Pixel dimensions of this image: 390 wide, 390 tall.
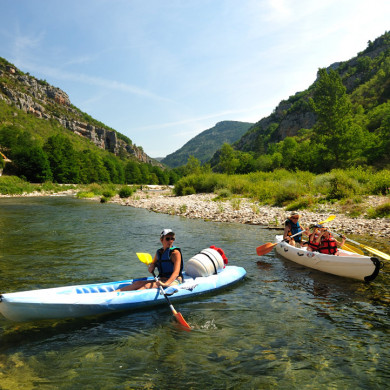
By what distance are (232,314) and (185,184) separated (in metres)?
29.9

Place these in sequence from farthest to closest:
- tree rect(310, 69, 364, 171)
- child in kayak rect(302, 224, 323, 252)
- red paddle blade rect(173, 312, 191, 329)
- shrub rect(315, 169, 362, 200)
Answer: tree rect(310, 69, 364, 171), shrub rect(315, 169, 362, 200), child in kayak rect(302, 224, 323, 252), red paddle blade rect(173, 312, 191, 329)

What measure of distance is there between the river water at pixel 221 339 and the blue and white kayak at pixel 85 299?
24 cm

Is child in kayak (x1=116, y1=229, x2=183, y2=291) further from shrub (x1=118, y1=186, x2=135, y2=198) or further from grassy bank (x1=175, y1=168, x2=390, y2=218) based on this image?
shrub (x1=118, y1=186, x2=135, y2=198)

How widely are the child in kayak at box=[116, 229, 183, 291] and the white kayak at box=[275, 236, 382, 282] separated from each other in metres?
3.89

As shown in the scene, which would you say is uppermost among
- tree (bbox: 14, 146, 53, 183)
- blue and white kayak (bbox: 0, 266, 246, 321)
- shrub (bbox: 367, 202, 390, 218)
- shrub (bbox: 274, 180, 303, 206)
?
tree (bbox: 14, 146, 53, 183)

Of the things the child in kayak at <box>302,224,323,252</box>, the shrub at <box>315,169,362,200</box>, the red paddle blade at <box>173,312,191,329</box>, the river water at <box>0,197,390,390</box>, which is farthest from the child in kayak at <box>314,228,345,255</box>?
the shrub at <box>315,169,362,200</box>

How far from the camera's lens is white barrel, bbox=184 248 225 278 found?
6.39m

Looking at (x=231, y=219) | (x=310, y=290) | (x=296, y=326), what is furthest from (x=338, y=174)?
(x=296, y=326)

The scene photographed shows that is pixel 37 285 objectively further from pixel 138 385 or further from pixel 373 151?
pixel 373 151

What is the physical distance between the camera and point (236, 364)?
11.9ft

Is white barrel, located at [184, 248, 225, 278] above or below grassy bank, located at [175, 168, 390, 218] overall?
below

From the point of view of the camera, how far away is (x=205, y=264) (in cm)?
646

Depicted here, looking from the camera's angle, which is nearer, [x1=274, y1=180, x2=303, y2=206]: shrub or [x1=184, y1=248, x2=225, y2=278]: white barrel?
[x1=184, y1=248, x2=225, y2=278]: white barrel

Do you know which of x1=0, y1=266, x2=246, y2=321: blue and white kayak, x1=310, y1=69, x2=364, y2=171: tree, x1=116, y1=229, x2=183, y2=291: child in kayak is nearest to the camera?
x1=0, y1=266, x2=246, y2=321: blue and white kayak
